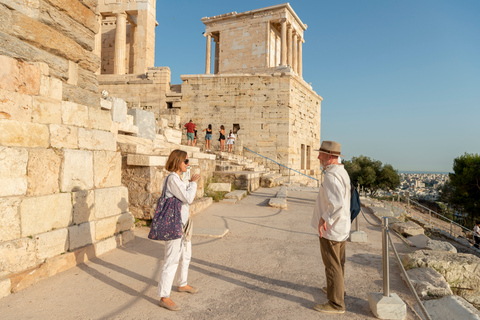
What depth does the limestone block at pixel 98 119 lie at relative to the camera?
14.3 ft

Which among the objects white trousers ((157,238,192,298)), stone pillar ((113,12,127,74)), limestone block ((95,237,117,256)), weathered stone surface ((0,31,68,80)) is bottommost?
limestone block ((95,237,117,256))

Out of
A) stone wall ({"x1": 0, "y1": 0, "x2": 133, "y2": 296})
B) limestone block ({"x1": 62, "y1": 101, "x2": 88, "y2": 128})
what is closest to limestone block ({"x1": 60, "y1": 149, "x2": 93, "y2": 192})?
stone wall ({"x1": 0, "y1": 0, "x2": 133, "y2": 296})

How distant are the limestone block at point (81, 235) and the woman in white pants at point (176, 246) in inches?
63.7

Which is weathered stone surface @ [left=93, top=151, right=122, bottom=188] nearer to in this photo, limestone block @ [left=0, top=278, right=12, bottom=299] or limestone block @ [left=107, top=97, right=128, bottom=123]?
limestone block @ [left=0, top=278, right=12, bottom=299]

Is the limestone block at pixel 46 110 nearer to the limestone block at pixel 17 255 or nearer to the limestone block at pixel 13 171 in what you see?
the limestone block at pixel 13 171

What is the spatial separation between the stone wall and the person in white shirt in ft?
10.2

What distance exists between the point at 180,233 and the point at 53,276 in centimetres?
181

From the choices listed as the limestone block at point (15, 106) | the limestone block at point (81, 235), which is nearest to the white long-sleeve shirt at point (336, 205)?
the limestone block at point (81, 235)

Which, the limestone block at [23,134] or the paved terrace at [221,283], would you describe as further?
the limestone block at [23,134]

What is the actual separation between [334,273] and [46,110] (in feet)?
12.8

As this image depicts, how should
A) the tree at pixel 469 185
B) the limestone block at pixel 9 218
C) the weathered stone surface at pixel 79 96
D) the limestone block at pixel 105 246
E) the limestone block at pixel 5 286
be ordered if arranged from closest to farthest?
1. the limestone block at pixel 5 286
2. the limestone block at pixel 9 218
3. the weathered stone surface at pixel 79 96
4. the limestone block at pixel 105 246
5. the tree at pixel 469 185

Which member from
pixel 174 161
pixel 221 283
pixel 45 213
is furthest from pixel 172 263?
pixel 45 213

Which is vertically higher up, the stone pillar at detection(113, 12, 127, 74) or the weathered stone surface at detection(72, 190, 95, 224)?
the stone pillar at detection(113, 12, 127, 74)

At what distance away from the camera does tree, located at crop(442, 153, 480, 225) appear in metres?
21.6
